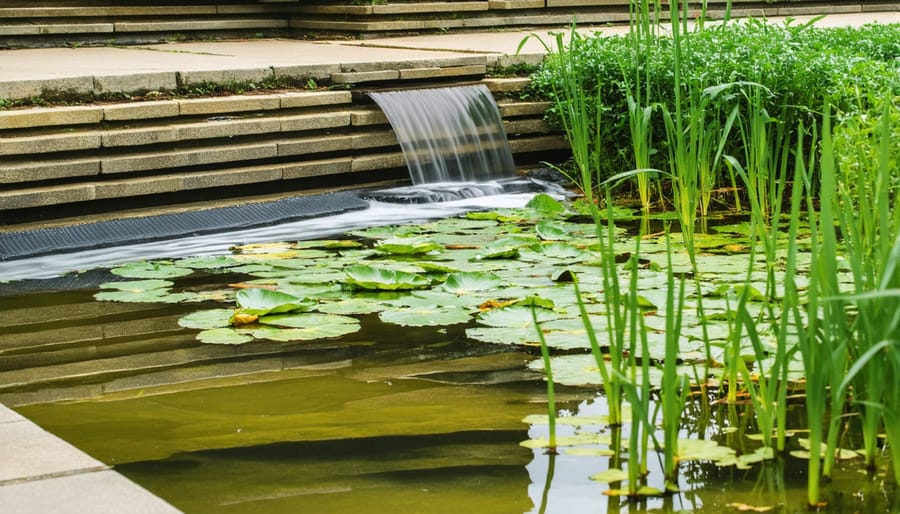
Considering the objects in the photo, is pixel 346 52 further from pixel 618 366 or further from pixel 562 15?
pixel 618 366

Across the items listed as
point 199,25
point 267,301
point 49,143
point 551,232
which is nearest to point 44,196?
point 49,143

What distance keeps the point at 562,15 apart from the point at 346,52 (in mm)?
3269

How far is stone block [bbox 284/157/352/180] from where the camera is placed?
5859 mm

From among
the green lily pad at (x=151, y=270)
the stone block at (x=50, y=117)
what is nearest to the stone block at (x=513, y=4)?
the stone block at (x=50, y=117)

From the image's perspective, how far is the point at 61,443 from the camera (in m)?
2.38

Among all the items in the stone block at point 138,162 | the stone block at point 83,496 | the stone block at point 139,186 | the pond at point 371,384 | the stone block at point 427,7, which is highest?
the stone block at point 427,7

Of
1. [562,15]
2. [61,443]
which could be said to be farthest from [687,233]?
[562,15]

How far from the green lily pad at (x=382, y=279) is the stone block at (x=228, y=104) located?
190 cm

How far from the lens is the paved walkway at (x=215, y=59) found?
221 inches

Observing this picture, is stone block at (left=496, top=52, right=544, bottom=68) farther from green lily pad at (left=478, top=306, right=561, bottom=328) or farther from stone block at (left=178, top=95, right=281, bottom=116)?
green lily pad at (left=478, top=306, right=561, bottom=328)

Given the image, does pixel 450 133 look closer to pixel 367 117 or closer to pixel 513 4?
pixel 367 117

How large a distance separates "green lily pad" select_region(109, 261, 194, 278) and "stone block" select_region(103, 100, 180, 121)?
1.05 m

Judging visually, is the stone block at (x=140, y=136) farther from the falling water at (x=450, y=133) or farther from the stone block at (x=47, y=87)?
the falling water at (x=450, y=133)

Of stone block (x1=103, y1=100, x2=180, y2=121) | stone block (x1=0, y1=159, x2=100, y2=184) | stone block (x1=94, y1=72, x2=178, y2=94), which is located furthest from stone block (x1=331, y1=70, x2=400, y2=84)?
stone block (x1=0, y1=159, x2=100, y2=184)
